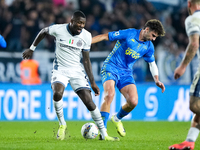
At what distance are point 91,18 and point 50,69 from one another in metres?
3.02

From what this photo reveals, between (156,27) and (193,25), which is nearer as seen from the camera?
(193,25)

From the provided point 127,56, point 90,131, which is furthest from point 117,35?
point 90,131

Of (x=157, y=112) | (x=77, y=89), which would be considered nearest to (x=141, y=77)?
(x=157, y=112)

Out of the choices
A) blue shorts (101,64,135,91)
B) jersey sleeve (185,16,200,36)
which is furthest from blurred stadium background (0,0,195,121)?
jersey sleeve (185,16,200,36)

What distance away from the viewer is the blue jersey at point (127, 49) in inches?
300

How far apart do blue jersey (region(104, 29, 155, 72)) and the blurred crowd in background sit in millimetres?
4914

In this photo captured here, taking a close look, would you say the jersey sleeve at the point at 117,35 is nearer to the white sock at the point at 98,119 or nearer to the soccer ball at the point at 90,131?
the white sock at the point at 98,119

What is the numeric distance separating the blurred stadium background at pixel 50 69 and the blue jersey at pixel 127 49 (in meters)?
4.58

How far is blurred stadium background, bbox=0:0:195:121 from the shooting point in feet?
39.0

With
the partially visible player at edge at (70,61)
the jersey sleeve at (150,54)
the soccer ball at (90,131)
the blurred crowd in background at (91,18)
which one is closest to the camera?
the partially visible player at edge at (70,61)

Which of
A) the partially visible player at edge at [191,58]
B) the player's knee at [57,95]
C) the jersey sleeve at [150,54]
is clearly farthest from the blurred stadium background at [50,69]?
the partially visible player at edge at [191,58]

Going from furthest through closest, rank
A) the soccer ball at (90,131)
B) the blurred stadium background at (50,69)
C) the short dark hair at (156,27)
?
the blurred stadium background at (50,69)
the short dark hair at (156,27)
the soccer ball at (90,131)

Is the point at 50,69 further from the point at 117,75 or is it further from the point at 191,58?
the point at 191,58

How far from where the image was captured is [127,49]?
301 inches
